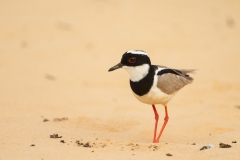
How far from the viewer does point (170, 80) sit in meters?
7.75

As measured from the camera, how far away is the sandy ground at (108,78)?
700 cm

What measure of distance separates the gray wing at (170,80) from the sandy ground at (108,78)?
0.89m

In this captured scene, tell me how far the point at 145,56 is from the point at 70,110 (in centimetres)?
268

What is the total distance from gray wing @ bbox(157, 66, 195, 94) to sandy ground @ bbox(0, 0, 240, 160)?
0.89 m

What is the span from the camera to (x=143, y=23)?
53.3ft

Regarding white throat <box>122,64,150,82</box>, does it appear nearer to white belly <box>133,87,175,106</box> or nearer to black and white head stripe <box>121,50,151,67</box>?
black and white head stripe <box>121,50,151,67</box>

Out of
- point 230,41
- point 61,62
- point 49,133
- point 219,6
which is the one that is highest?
point 219,6

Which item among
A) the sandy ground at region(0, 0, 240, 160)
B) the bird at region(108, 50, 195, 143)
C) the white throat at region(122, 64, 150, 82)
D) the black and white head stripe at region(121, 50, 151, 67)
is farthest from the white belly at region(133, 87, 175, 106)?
the sandy ground at region(0, 0, 240, 160)

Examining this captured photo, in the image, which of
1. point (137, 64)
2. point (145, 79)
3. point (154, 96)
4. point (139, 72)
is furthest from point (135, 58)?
point (154, 96)

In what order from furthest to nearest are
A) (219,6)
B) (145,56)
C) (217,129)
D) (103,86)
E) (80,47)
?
(219,6), (80,47), (103,86), (217,129), (145,56)

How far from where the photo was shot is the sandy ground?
700 cm

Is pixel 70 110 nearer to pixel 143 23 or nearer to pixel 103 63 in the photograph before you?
pixel 103 63

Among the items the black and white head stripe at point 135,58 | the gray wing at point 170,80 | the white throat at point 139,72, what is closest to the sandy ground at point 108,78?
the gray wing at point 170,80

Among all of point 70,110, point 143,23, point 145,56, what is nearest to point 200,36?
point 143,23
